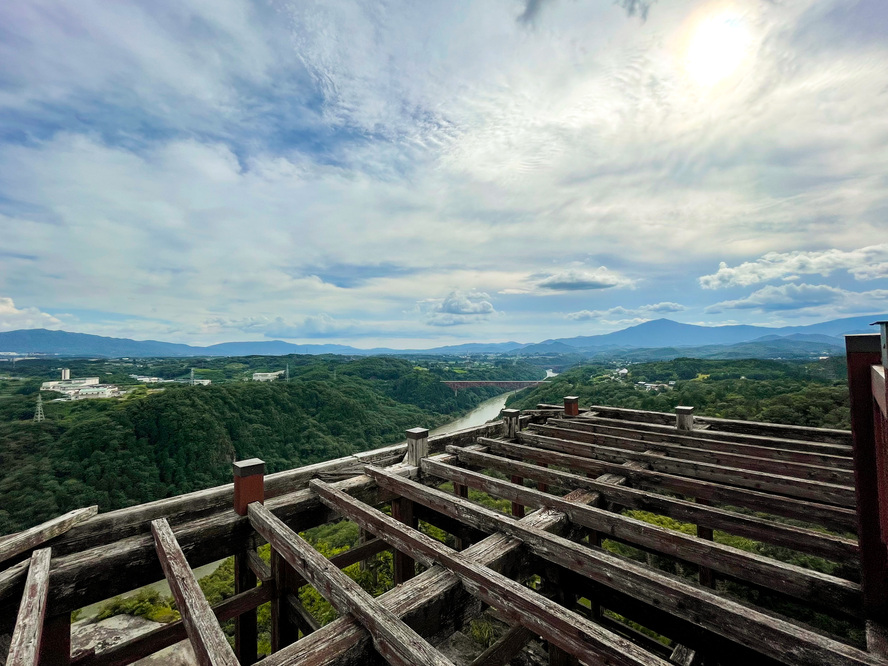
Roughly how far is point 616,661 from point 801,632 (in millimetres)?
997

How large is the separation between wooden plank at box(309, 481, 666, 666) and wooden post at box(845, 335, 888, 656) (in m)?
1.74

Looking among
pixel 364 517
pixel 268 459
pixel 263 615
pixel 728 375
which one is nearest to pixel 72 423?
pixel 268 459

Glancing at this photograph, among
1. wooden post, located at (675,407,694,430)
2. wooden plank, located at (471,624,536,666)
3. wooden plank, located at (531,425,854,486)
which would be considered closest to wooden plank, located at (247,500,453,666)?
wooden plank, located at (471,624,536,666)

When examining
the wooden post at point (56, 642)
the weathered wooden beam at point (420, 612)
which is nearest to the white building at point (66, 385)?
the wooden post at point (56, 642)

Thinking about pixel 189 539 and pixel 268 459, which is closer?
pixel 189 539

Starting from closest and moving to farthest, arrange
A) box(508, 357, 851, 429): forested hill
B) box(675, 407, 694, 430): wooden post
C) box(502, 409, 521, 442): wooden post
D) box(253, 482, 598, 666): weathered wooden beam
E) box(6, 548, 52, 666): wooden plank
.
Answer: box(253, 482, 598, 666): weathered wooden beam, box(6, 548, 52, 666): wooden plank, box(675, 407, 694, 430): wooden post, box(502, 409, 521, 442): wooden post, box(508, 357, 851, 429): forested hill

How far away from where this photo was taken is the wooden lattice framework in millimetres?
2105

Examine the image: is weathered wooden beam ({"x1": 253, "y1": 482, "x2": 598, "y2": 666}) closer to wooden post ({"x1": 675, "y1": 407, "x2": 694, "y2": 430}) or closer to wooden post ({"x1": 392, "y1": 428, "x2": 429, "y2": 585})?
wooden post ({"x1": 392, "y1": 428, "x2": 429, "y2": 585})

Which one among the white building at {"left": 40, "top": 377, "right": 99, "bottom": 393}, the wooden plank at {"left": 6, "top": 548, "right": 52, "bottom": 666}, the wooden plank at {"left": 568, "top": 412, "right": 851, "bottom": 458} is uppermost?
the wooden plank at {"left": 568, "top": 412, "right": 851, "bottom": 458}

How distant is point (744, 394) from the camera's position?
3756cm

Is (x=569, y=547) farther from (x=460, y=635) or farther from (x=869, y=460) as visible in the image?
(x=460, y=635)

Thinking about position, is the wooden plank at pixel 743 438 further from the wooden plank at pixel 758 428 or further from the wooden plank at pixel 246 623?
the wooden plank at pixel 246 623

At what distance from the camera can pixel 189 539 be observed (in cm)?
382

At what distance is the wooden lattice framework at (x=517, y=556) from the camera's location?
211 centimetres
